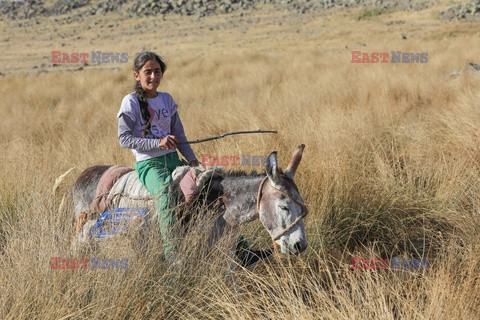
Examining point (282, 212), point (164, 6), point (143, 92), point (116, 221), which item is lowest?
point (116, 221)

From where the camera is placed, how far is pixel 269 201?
281cm

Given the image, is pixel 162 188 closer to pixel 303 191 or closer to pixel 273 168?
pixel 273 168

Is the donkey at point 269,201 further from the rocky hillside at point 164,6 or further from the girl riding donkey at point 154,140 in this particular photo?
the rocky hillside at point 164,6

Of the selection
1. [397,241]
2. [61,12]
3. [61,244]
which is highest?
[61,12]

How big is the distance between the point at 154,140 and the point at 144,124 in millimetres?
310

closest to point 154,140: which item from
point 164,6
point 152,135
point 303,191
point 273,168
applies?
point 152,135

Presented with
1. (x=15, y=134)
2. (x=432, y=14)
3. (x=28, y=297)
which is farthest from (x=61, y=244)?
(x=432, y=14)

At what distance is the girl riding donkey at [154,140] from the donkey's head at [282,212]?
584mm

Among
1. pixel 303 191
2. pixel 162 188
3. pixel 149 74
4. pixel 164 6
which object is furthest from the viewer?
pixel 164 6

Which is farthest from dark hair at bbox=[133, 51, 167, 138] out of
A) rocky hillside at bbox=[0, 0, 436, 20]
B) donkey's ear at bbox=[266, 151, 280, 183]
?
rocky hillside at bbox=[0, 0, 436, 20]

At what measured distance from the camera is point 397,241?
13.4 feet

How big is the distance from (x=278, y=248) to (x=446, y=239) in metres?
1.86

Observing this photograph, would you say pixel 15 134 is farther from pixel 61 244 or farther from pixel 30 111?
pixel 61 244

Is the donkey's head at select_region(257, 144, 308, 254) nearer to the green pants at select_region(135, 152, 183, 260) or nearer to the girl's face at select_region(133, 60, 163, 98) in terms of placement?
the green pants at select_region(135, 152, 183, 260)
